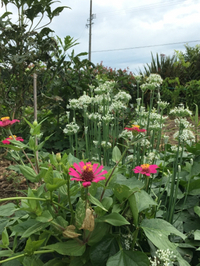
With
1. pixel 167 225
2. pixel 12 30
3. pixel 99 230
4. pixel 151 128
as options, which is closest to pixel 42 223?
pixel 99 230

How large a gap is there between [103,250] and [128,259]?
0.11 meters

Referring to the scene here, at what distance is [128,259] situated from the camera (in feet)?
3.19

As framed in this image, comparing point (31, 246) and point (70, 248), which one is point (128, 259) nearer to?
point (70, 248)

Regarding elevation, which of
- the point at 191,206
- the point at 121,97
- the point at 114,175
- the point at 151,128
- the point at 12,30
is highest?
the point at 12,30

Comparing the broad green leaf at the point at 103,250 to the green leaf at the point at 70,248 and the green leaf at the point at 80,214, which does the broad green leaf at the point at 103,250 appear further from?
the green leaf at the point at 80,214

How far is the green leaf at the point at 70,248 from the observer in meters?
0.93

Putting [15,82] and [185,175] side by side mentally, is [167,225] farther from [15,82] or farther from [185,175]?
[15,82]

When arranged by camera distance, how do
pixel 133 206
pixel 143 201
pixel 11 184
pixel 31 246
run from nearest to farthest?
pixel 31 246 → pixel 133 206 → pixel 143 201 → pixel 11 184

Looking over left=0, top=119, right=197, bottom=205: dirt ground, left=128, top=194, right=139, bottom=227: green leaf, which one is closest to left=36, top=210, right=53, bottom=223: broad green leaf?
left=128, top=194, right=139, bottom=227: green leaf

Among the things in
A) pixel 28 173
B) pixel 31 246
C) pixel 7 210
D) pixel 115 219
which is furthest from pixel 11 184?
pixel 115 219

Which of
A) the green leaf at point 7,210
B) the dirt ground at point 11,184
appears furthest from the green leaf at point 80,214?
the dirt ground at point 11,184

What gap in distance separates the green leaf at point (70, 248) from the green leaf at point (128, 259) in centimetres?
12

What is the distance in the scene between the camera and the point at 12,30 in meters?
2.77

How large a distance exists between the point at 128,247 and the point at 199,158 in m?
1.12
